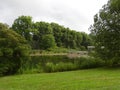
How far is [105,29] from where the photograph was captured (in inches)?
966

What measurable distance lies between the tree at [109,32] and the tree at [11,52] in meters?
7.99

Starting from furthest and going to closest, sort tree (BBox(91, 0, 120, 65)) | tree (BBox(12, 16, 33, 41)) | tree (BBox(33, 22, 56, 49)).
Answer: tree (BBox(33, 22, 56, 49))
tree (BBox(12, 16, 33, 41))
tree (BBox(91, 0, 120, 65))

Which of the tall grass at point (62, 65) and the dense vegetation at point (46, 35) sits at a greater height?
the dense vegetation at point (46, 35)

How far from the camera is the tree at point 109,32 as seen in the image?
78.1 feet

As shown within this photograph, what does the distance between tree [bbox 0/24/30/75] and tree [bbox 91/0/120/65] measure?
799 cm

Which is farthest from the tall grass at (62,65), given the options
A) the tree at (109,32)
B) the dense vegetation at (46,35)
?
the dense vegetation at (46,35)

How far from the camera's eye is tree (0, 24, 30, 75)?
64.1 feet

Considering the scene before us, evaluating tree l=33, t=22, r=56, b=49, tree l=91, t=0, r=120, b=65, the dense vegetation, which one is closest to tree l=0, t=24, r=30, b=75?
tree l=91, t=0, r=120, b=65

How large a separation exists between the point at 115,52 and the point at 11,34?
401 inches

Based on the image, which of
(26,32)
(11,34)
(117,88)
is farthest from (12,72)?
(26,32)

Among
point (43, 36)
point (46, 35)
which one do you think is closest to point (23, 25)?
point (43, 36)

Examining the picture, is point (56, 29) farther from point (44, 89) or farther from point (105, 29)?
point (44, 89)

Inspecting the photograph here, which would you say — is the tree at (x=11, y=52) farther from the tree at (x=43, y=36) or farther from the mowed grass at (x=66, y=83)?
the tree at (x=43, y=36)

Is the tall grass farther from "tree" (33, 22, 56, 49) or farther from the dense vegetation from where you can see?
"tree" (33, 22, 56, 49)
